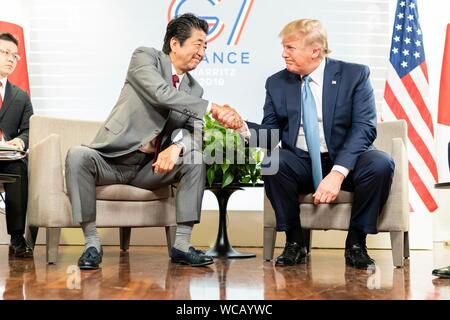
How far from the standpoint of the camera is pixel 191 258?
9.14ft

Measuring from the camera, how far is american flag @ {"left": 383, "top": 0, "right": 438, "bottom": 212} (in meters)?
4.44

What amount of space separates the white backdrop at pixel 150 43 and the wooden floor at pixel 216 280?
161cm

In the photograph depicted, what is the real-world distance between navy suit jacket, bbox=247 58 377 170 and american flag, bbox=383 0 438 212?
4.94ft

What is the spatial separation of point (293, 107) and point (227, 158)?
0.51 metres

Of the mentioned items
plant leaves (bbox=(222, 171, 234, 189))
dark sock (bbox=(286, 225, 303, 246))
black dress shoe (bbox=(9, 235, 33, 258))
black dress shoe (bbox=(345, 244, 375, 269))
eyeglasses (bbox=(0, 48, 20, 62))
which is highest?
eyeglasses (bbox=(0, 48, 20, 62))

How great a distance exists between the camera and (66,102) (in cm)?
457

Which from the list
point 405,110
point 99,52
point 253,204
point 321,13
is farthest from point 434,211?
point 99,52

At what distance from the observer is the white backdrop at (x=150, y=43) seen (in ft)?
15.0

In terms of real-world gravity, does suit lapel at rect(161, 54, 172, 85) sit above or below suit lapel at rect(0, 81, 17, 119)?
above

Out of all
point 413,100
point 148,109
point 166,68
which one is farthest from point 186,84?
point 413,100

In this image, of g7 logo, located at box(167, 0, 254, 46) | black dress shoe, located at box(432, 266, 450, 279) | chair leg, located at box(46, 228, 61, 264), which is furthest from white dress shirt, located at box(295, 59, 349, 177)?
g7 logo, located at box(167, 0, 254, 46)

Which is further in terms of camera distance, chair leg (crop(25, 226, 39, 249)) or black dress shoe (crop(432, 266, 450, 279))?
chair leg (crop(25, 226, 39, 249))

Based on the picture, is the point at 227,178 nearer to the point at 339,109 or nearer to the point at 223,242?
the point at 223,242

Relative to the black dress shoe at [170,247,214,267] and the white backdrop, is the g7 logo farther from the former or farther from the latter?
the black dress shoe at [170,247,214,267]
